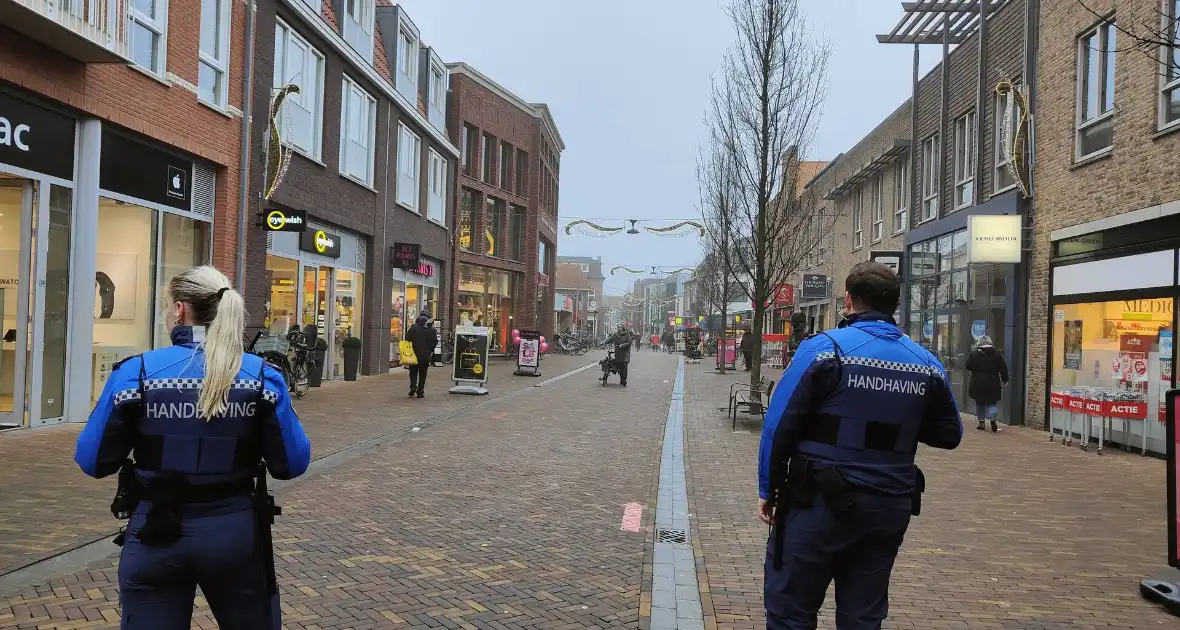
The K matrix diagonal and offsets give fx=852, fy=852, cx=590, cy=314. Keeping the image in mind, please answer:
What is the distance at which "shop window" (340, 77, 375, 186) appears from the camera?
61.4 ft

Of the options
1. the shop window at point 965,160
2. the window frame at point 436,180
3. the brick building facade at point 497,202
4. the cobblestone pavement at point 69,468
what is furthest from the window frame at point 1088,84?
the brick building facade at point 497,202

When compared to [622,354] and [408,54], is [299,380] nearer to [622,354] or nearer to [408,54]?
[622,354]

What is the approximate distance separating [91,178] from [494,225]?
81.2 ft

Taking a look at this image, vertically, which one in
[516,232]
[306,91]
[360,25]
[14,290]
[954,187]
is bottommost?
[14,290]

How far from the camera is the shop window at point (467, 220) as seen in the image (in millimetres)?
31741

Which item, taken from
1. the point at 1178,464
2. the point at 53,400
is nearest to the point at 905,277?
the point at 1178,464

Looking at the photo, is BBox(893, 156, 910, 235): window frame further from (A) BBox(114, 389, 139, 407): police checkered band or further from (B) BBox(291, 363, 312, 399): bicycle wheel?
(A) BBox(114, 389, 139, 407): police checkered band

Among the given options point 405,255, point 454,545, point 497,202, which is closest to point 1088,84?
point 454,545

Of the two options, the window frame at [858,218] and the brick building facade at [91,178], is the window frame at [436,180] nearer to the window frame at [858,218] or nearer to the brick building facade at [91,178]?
the brick building facade at [91,178]

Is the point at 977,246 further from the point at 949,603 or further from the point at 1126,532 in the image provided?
the point at 949,603

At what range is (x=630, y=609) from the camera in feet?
14.6

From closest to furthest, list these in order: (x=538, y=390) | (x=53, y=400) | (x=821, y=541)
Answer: (x=821, y=541) < (x=53, y=400) < (x=538, y=390)

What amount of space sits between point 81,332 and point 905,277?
56.3ft

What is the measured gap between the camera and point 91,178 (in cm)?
1028
